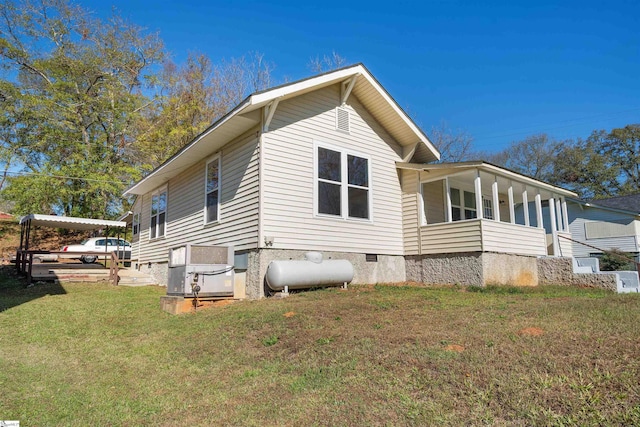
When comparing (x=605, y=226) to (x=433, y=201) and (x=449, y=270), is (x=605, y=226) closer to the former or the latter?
(x=433, y=201)

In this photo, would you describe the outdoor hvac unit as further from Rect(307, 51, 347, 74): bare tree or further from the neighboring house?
the neighboring house

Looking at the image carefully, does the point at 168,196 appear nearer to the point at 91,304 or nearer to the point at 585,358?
the point at 91,304

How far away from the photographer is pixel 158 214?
51.9 ft

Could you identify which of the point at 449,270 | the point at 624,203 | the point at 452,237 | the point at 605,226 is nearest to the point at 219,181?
the point at 452,237

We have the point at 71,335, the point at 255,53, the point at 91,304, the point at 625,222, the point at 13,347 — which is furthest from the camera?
the point at 255,53

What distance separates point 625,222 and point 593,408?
83.9 feet

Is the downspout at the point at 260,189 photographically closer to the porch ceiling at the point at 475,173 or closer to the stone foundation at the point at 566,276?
the porch ceiling at the point at 475,173

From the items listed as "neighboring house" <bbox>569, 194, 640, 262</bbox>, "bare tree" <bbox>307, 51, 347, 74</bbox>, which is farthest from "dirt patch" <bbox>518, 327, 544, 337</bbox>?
"bare tree" <bbox>307, 51, 347, 74</bbox>

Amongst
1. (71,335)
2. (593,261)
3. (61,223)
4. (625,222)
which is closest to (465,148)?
(625,222)

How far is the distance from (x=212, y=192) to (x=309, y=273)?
4255 mm

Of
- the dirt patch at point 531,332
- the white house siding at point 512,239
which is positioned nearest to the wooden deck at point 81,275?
the white house siding at point 512,239

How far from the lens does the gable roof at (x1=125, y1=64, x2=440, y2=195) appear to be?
9.27 m

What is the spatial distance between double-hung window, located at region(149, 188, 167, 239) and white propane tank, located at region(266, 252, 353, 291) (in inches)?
310

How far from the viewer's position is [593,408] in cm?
285
